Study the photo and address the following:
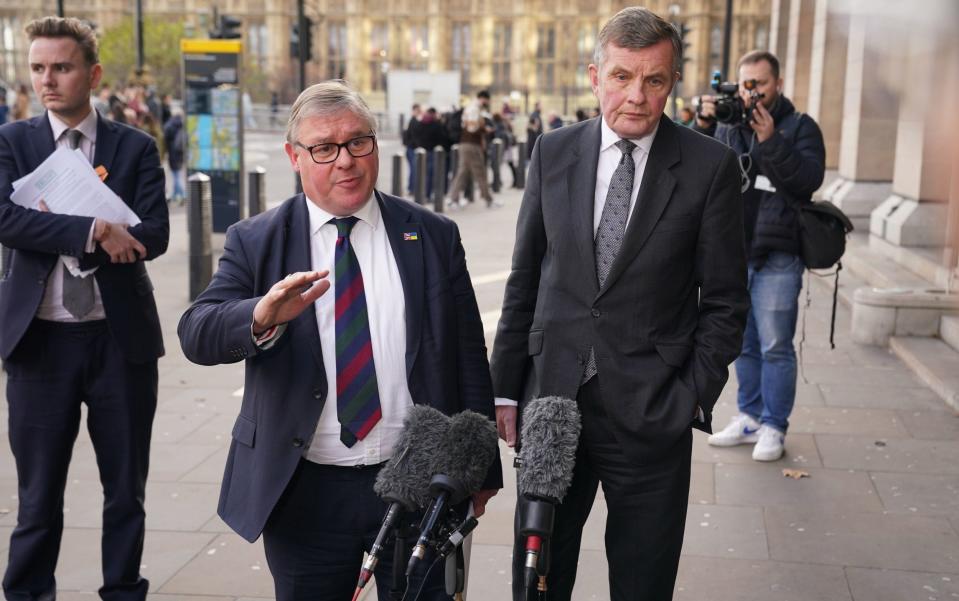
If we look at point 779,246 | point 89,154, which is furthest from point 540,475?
point 779,246

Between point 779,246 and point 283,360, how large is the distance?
338 cm

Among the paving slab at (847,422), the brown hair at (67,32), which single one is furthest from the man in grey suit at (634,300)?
the paving slab at (847,422)

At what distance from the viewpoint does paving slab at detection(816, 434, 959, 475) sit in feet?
18.4

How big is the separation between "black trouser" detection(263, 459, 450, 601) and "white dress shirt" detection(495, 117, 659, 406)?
94 centimetres

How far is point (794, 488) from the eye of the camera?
5.27 metres

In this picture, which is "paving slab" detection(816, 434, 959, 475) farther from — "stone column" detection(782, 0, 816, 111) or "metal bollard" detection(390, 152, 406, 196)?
"stone column" detection(782, 0, 816, 111)

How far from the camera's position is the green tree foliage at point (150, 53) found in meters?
55.9

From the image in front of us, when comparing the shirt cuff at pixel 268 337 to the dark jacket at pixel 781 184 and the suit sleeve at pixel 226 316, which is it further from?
the dark jacket at pixel 781 184

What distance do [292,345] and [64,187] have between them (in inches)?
58.1

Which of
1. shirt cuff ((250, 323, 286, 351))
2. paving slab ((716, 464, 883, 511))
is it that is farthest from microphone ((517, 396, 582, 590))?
paving slab ((716, 464, 883, 511))

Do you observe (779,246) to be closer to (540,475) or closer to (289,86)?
(540,475)

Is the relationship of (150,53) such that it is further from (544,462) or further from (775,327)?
(544,462)

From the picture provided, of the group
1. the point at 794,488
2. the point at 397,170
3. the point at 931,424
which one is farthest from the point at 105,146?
the point at 397,170

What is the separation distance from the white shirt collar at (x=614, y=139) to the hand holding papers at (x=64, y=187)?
170 cm
